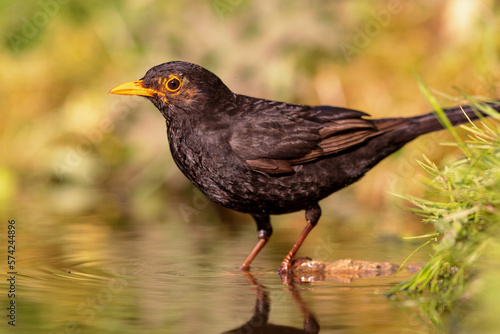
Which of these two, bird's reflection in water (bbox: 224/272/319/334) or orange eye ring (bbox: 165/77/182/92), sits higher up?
orange eye ring (bbox: 165/77/182/92)

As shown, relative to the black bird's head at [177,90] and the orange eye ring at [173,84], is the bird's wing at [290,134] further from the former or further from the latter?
the orange eye ring at [173,84]

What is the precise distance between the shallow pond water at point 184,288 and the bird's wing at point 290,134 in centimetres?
75

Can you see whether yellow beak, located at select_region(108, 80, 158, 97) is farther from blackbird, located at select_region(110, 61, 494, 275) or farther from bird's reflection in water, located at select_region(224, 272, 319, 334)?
bird's reflection in water, located at select_region(224, 272, 319, 334)

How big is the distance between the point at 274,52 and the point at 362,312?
21.0 ft

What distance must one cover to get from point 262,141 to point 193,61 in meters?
4.34

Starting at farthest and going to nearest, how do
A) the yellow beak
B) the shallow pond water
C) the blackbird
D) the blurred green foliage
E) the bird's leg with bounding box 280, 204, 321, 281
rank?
the yellow beak < the blackbird < the bird's leg with bounding box 280, 204, 321, 281 < the blurred green foliage < the shallow pond water

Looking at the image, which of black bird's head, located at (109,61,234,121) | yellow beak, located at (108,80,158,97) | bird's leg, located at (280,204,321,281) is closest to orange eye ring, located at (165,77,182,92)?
black bird's head, located at (109,61,234,121)

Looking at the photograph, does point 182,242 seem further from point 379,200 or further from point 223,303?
point 379,200

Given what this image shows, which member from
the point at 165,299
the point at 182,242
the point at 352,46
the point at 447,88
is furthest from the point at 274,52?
the point at 165,299

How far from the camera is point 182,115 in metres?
5.82

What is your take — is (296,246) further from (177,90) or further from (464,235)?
(464,235)

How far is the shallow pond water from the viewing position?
3684 mm

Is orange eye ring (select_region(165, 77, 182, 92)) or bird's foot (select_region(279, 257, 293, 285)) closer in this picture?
bird's foot (select_region(279, 257, 293, 285))

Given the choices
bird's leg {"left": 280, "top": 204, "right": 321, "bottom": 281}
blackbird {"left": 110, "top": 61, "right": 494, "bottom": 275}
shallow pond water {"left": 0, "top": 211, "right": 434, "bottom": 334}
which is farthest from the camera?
blackbird {"left": 110, "top": 61, "right": 494, "bottom": 275}
